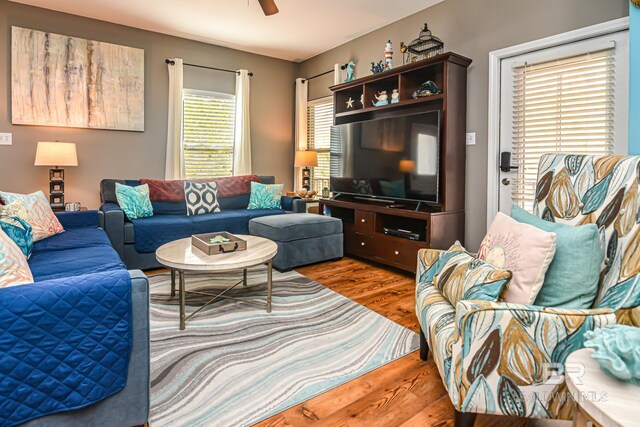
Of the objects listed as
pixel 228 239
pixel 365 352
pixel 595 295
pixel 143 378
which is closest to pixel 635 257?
pixel 595 295

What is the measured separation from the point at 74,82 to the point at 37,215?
2142 mm

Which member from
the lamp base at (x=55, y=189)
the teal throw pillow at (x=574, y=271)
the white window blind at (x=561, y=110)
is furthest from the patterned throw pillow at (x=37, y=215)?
the white window blind at (x=561, y=110)

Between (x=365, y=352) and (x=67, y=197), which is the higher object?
(x=67, y=197)

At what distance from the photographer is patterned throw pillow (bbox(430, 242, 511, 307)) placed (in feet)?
4.51

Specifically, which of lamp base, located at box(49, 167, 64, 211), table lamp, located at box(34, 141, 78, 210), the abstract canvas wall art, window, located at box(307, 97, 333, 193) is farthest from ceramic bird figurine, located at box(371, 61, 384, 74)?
lamp base, located at box(49, 167, 64, 211)

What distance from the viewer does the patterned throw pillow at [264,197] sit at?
4574 millimetres

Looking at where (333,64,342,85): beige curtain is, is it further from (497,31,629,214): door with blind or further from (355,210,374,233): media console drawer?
(497,31,629,214): door with blind

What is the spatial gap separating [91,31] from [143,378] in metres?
4.37

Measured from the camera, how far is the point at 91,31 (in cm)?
421

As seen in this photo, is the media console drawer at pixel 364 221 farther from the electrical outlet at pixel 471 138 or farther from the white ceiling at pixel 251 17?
the white ceiling at pixel 251 17

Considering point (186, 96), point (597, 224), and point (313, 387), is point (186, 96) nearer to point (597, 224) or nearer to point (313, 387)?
point (313, 387)

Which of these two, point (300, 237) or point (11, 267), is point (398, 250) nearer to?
point (300, 237)

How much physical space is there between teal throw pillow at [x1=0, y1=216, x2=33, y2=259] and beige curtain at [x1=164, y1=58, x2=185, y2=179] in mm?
2596

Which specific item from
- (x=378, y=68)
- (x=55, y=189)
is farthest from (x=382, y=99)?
(x=55, y=189)
